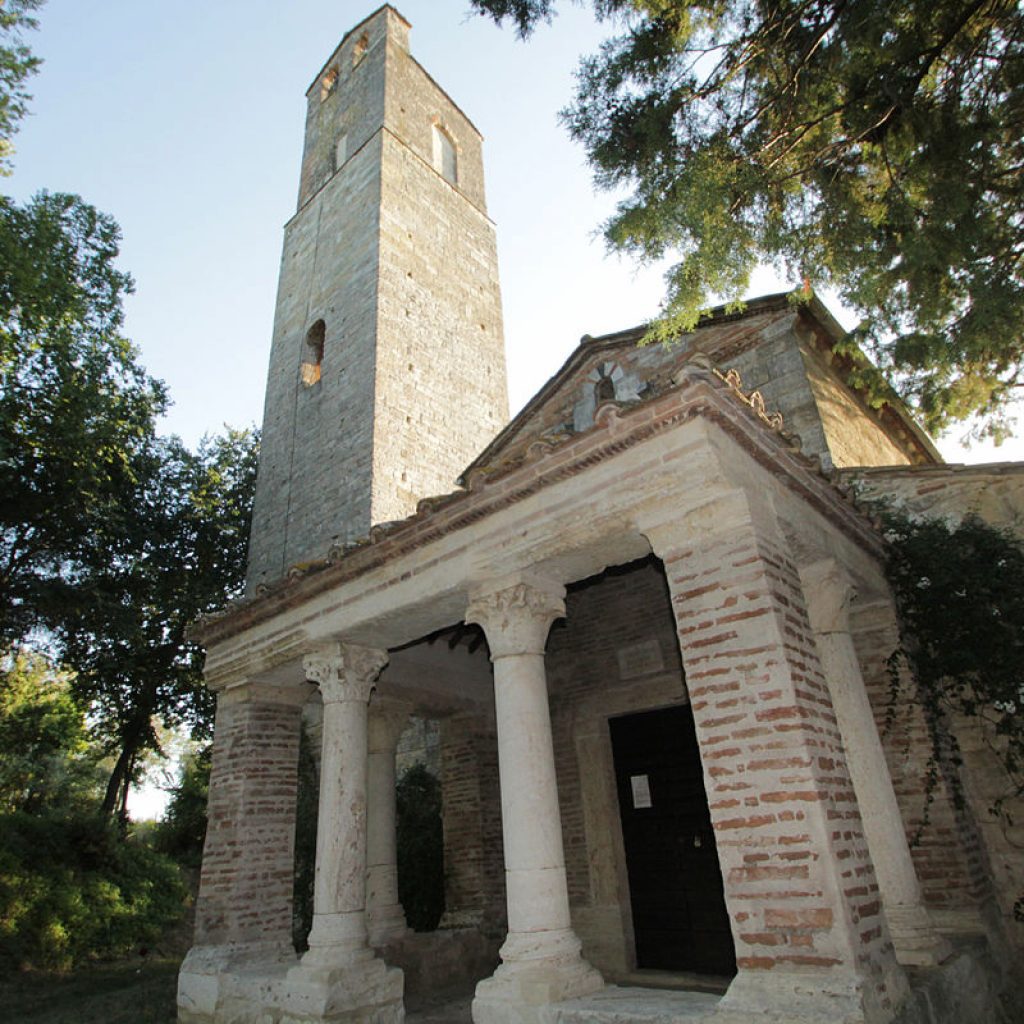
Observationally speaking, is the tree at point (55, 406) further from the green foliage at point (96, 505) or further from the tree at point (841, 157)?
the tree at point (841, 157)

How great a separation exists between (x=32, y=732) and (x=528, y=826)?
1754 centimetres

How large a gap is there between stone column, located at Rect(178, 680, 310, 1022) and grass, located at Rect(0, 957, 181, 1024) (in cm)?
148

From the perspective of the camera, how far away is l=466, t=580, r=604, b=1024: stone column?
13.3 feet

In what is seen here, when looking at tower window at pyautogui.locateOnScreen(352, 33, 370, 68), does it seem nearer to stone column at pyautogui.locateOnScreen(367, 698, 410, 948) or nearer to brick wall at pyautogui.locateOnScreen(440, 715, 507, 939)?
brick wall at pyautogui.locateOnScreen(440, 715, 507, 939)

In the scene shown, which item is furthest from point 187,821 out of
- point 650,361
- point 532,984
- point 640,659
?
point 532,984

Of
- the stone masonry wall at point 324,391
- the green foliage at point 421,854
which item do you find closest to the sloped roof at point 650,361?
the stone masonry wall at point 324,391

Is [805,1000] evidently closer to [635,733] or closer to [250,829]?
[635,733]

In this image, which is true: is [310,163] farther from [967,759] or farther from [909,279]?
[967,759]

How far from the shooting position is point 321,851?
571 cm

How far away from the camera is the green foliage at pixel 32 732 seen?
1639 cm

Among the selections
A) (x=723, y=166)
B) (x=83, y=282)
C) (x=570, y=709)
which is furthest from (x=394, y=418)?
(x=723, y=166)

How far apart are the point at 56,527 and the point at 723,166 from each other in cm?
1348

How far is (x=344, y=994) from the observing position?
508 centimetres

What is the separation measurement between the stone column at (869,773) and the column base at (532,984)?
6.77 ft
